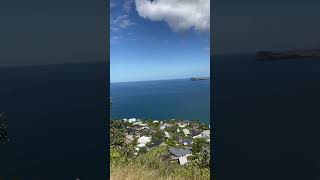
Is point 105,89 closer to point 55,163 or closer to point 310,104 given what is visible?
point 55,163

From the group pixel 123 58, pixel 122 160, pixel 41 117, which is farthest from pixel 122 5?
pixel 41 117

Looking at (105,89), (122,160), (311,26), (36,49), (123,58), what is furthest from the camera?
(123,58)

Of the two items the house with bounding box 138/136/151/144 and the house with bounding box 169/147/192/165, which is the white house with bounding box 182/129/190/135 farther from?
the house with bounding box 169/147/192/165

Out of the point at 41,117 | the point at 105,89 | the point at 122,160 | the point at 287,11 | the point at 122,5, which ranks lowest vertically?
the point at 122,160

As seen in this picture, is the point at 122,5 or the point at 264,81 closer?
the point at 264,81

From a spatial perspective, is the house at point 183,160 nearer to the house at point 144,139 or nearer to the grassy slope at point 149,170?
the grassy slope at point 149,170

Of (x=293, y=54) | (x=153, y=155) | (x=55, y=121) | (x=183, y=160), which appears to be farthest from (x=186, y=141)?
(x=293, y=54)

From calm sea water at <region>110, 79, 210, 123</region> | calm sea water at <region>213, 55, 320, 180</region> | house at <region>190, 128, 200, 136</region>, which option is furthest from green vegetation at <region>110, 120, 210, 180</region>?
calm sea water at <region>213, 55, 320, 180</region>
